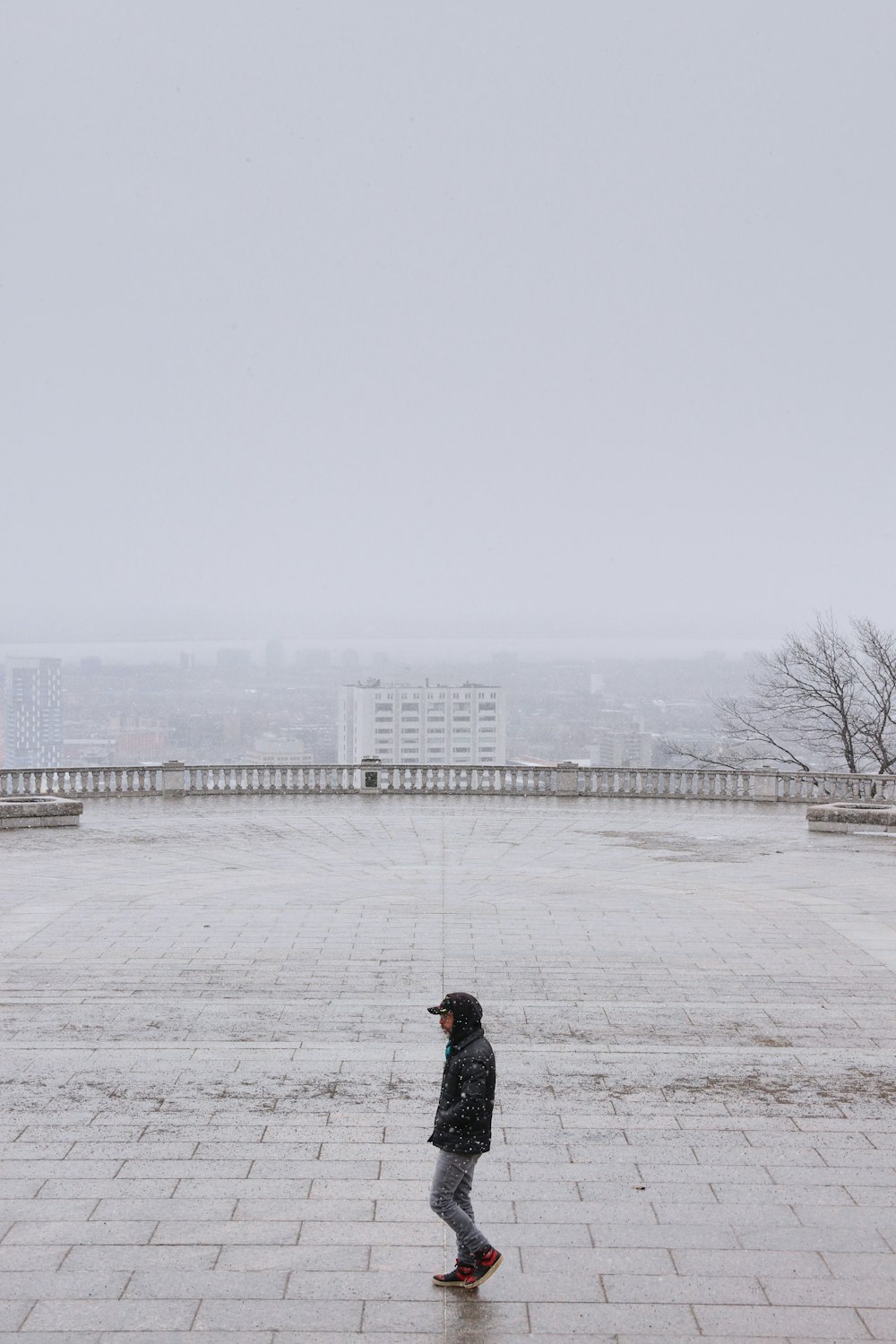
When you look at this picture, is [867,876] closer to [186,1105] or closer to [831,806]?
[831,806]

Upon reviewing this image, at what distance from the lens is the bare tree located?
35.4 metres

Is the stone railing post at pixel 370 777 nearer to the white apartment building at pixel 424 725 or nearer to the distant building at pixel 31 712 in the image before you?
the white apartment building at pixel 424 725

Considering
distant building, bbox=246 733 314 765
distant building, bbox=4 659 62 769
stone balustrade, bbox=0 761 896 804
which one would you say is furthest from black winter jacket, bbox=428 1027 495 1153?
distant building, bbox=4 659 62 769

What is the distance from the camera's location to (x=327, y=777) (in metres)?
28.7

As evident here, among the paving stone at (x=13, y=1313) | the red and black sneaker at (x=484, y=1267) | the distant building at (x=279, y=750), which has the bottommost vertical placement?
the paving stone at (x=13, y=1313)

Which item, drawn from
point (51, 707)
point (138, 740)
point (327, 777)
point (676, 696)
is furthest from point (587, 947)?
point (676, 696)

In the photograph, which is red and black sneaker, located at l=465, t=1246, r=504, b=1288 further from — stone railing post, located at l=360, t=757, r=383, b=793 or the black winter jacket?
stone railing post, located at l=360, t=757, r=383, b=793

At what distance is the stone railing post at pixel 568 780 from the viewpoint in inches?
1101

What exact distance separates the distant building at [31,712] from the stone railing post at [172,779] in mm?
15481

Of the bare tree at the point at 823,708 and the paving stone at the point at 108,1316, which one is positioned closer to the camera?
the paving stone at the point at 108,1316

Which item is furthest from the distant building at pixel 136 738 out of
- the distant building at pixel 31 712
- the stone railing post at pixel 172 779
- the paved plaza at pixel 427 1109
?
the paved plaza at pixel 427 1109

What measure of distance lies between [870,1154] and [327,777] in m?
22.2

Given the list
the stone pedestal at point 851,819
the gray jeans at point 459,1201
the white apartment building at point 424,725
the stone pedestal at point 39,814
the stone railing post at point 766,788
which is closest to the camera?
the gray jeans at point 459,1201

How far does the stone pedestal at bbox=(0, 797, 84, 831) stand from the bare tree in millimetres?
19446
